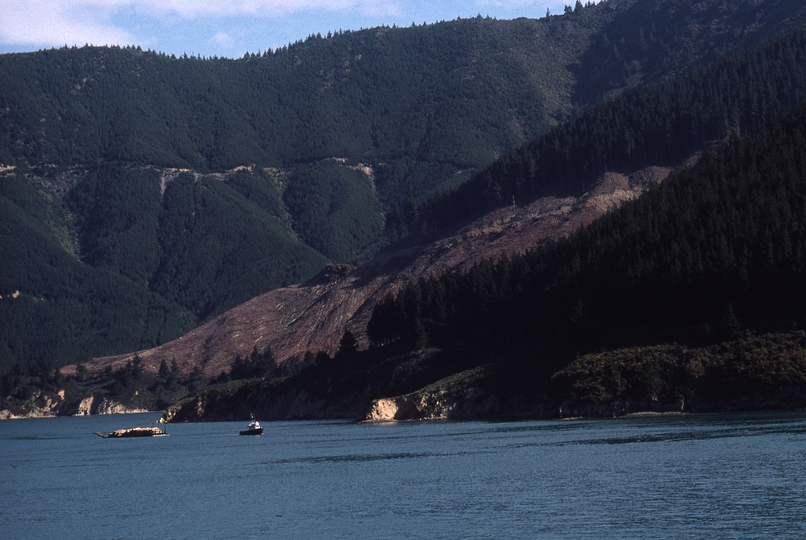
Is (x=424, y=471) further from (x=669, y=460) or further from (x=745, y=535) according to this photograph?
(x=745, y=535)

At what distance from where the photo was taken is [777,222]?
447 ft

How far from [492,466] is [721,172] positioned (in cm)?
9263

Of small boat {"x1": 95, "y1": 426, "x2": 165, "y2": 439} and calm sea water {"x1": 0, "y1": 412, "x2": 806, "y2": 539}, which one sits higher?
small boat {"x1": 95, "y1": 426, "x2": 165, "y2": 439}

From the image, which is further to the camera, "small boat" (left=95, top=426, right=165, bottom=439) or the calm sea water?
"small boat" (left=95, top=426, right=165, bottom=439)

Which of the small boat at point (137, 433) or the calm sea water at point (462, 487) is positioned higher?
the small boat at point (137, 433)

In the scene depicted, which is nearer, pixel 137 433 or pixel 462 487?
pixel 462 487

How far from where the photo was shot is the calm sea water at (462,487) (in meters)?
64.0

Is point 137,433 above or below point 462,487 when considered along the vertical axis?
above

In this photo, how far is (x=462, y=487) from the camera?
8025 cm

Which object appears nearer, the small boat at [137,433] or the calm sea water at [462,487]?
the calm sea water at [462,487]

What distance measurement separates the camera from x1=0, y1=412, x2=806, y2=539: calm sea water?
63969mm

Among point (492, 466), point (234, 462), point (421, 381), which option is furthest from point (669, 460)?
point (421, 381)

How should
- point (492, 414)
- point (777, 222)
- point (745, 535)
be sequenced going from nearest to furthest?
point (745, 535)
point (777, 222)
point (492, 414)

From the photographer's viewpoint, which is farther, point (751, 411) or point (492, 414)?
point (492, 414)
